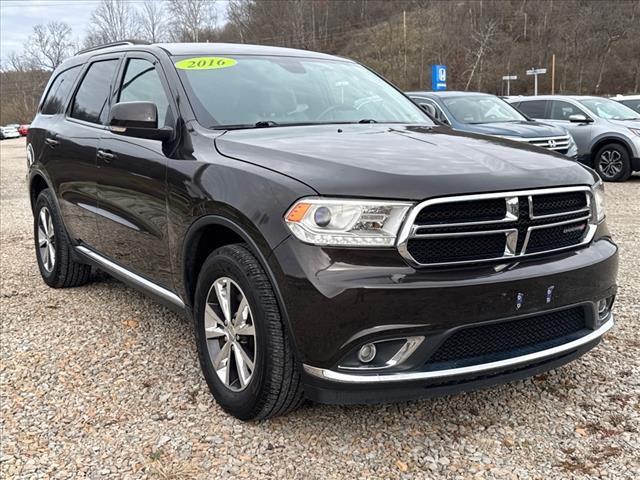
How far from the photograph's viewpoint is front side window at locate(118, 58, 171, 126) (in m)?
3.46

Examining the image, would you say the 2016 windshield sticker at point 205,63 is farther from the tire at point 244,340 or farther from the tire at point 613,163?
the tire at point 613,163

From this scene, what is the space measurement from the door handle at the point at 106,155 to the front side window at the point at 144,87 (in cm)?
37

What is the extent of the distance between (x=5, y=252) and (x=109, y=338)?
363 centimetres

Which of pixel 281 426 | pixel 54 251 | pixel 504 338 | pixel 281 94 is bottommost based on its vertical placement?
pixel 281 426

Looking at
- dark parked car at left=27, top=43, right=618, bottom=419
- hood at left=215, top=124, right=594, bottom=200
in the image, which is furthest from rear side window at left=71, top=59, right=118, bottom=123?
hood at left=215, top=124, right=594, bottom=200

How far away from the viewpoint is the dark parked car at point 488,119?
952 centimetres

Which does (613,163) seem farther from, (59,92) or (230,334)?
(230,334)

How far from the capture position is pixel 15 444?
2.74 meters

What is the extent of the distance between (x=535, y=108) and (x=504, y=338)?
11.3 m

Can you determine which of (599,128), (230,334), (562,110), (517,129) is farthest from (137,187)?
(562,110)

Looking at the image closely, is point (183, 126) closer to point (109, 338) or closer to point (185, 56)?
point (185, 56)

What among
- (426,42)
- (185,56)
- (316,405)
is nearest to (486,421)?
(316,405)

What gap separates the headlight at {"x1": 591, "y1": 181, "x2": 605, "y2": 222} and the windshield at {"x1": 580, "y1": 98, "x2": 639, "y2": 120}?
10.2 m

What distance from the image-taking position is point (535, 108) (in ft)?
41.7
